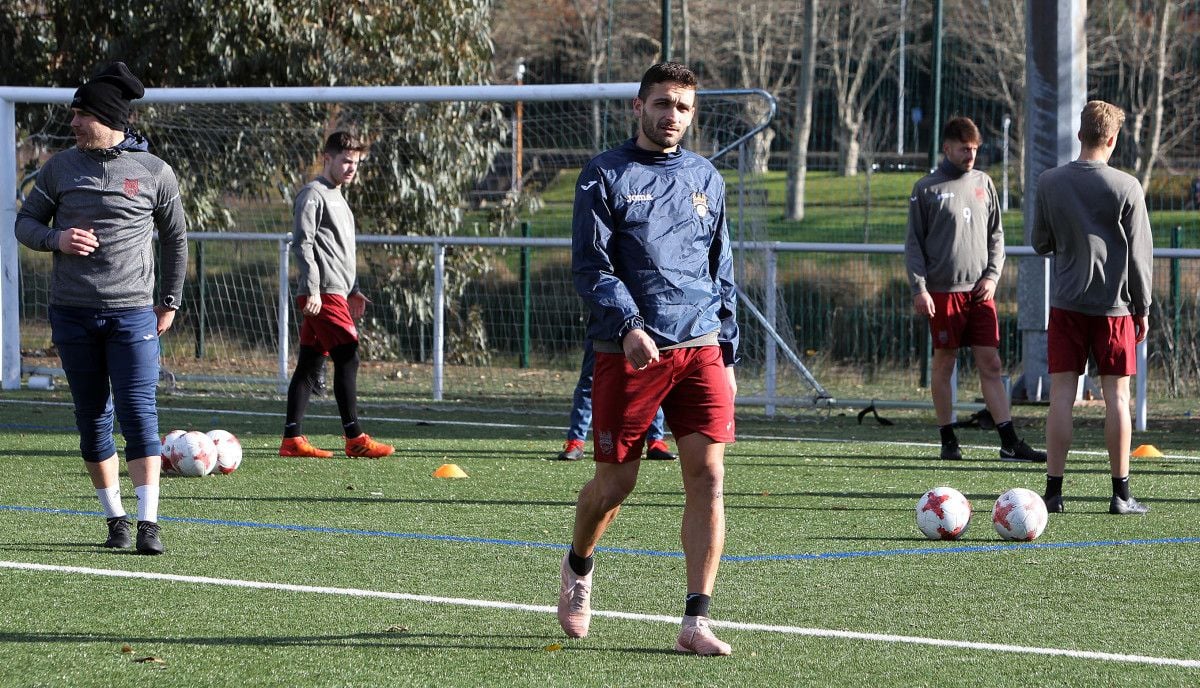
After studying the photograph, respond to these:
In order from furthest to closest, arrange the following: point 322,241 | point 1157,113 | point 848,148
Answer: point 848,148 < point 1157,113 < point 322,241

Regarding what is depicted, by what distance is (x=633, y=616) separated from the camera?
221 inches

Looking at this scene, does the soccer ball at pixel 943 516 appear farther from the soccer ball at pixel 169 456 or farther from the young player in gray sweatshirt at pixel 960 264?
the soccer ball at pixel 169 456

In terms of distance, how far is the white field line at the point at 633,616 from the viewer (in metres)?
5.04

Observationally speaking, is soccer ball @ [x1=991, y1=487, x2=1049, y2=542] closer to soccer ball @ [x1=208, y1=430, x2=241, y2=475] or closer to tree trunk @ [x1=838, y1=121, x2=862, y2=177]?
soccer ball @ [x1=208, y1=430, x2=241, y2=475]

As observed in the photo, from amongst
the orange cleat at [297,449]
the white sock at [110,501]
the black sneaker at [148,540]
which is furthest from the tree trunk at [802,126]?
the black sneaker at [148,540]

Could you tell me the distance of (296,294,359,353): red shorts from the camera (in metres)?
10.2

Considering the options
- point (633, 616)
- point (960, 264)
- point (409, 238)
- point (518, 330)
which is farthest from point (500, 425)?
point (633, 616)

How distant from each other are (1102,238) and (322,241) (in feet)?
15.5

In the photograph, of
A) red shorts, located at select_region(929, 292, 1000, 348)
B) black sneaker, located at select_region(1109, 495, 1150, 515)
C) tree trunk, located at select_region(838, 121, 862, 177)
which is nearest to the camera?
black sneaker, located at select_region(1109, 495, 1150, 515)

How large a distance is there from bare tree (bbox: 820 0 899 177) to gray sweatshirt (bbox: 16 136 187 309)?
23239mm

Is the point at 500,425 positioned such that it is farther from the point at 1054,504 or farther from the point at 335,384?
the point at 1054,504

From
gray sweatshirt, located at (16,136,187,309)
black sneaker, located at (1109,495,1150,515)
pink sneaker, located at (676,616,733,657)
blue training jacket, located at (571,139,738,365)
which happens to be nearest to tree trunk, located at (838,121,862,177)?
black sneaker, located at (1109,495,1150,515)

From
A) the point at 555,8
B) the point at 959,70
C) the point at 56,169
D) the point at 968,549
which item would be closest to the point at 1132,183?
the point at 968,549

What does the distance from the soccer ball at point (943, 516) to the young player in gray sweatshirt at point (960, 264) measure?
10.1 ft
